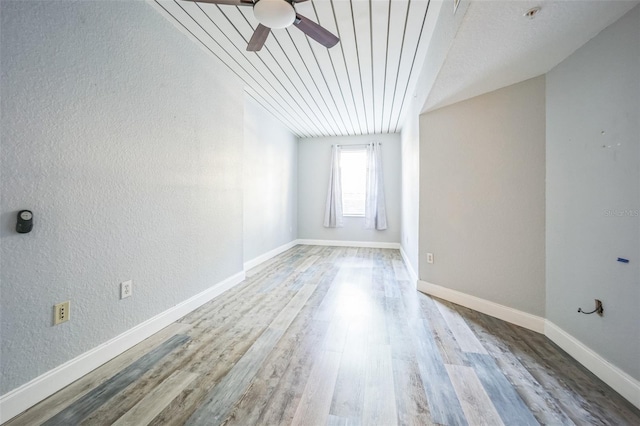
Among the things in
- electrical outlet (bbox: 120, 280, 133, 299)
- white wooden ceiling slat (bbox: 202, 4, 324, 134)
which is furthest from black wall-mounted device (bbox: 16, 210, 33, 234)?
white wooden ceiling slat (bbox: 202, 4, 324, 134)

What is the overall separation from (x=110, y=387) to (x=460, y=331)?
2.25 m

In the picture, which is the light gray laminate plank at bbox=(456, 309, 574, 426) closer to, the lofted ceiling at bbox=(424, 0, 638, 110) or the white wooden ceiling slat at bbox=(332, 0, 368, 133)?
the lofted ceiling at bbox=(424, 0, 638, 110)

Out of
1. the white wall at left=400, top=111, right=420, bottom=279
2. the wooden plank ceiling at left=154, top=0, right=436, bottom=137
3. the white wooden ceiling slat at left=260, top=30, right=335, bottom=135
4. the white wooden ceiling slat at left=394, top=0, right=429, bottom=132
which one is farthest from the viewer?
the white wall at left=400, top=111, right=420, bottom=279

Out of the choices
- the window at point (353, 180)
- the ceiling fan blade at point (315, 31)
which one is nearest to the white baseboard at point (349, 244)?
the window at point (353, 180)

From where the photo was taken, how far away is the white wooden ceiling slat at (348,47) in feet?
5.75

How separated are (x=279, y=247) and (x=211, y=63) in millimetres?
3208

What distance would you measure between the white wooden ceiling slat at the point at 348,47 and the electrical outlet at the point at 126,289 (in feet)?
7.76

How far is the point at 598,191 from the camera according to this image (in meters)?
1.42

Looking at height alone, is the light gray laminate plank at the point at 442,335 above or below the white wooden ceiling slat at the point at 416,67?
below

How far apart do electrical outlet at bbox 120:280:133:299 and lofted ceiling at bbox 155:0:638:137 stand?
1985 millimetres

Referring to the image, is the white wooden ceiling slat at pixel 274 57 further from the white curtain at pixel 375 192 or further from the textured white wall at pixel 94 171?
the white curtain at pixel 375 192

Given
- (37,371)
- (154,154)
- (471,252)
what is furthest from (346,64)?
(37,371)

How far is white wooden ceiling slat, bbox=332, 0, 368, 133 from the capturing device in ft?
5.75

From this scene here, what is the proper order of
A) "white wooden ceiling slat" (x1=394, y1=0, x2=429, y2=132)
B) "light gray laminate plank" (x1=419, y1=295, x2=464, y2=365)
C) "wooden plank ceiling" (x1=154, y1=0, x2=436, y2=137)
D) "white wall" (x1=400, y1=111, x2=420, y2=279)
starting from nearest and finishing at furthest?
1. "light gray laminate plank" (x1=419, y1=295, x2=464, y2=365)
2. "wooden plank ceiling" (x1=154, y1=0, x2=436, y2=137)
3. "white wooden ceiling slat" (x1=394, y1=0, x2=429, y2=132)
4. "white wall" (x1=400, y1=111, x2=420, y2=279)
